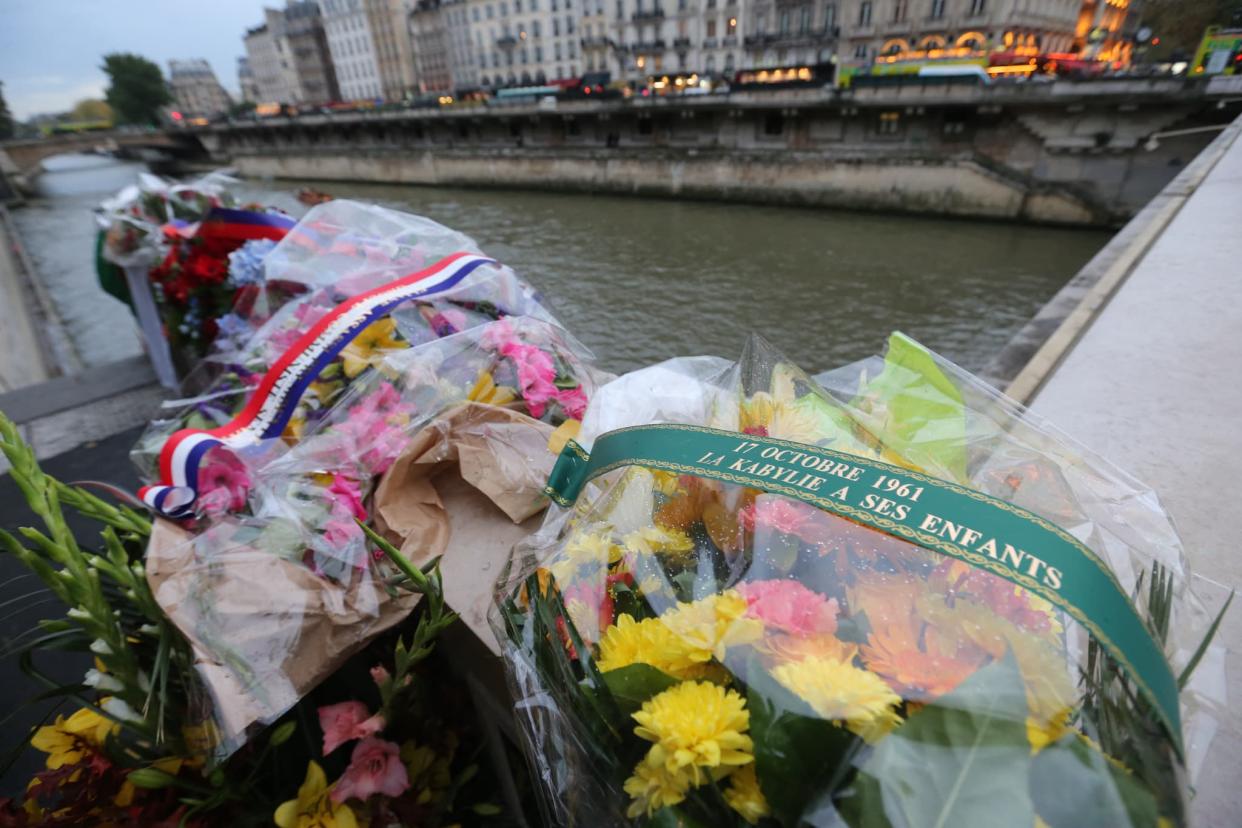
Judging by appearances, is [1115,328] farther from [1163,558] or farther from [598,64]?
[598,64]

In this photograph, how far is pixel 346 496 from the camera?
53.1 inches

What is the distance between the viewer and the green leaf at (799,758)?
0.50 meters

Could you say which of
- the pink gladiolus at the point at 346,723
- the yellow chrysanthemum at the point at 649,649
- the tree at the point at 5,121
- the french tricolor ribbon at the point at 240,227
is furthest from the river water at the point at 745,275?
the tree at the point at 5,121

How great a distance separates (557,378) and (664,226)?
1748cm

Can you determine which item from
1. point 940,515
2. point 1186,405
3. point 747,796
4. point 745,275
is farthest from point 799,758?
point 745,275

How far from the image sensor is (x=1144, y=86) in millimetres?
15742

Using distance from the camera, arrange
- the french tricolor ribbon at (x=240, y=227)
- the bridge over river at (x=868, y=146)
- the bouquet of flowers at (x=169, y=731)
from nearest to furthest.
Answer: the bouquet of flowers at (x=169, y=731), the french tricolor ribbon at (x=240, y=227), the bridge over river at (x=868, y=146)

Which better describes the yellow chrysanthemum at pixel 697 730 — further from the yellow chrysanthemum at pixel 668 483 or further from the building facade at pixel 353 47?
the building facade at pixel 353 47

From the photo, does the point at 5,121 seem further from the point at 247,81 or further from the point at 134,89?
the point at 247,81

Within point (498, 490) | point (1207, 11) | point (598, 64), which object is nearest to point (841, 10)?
point (1207, 11)

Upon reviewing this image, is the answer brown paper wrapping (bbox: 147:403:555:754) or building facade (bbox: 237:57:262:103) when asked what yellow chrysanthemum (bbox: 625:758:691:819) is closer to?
brown paper wrapping (bbox: 147:403:555:754)

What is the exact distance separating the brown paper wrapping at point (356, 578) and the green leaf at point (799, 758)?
0.73 m

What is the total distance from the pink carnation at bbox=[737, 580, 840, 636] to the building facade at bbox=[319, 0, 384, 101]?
2722 inches

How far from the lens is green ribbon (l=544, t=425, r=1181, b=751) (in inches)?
21.2
